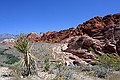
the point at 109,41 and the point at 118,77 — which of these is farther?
the point at 109,41

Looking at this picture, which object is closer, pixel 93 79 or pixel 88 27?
pixel 93 79

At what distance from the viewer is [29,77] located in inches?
498

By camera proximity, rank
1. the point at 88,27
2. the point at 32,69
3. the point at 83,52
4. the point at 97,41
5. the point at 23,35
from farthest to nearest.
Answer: the point at 88,27 < the point at 97,41 < the point at 83,52 < the point at 23,35 < the point at 32,69

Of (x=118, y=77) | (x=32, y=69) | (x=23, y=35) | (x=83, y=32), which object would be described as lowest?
(x=118, y=77)

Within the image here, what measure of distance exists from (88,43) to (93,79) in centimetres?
2452

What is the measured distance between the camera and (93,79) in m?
13.7

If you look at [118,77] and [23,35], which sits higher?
[23,35]

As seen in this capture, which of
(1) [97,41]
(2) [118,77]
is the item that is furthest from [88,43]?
(2) [118,77]

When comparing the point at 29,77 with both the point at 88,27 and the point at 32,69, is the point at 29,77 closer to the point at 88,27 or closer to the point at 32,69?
the point at 32,69

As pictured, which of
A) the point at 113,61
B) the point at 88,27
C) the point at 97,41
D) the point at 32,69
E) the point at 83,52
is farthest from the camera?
the point at 88,27

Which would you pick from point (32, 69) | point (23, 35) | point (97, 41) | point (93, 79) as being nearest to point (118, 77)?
point (93, 79)

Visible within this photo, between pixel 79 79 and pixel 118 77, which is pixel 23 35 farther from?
pixel 118 77

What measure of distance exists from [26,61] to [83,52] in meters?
23.8

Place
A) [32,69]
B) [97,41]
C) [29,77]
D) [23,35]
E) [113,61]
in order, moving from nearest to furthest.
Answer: [29,77] < [32,69] < [23,35] < [113,61] < [97,41]
